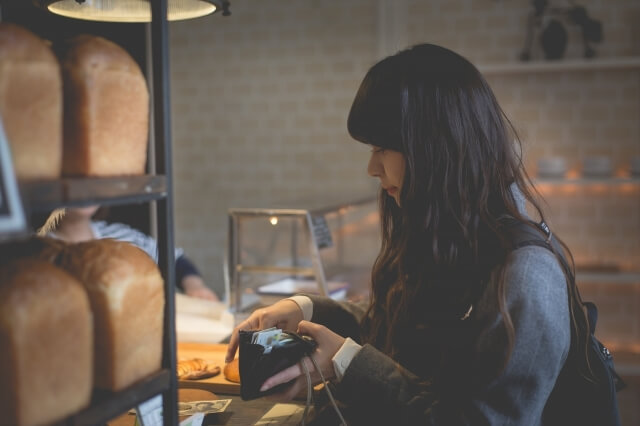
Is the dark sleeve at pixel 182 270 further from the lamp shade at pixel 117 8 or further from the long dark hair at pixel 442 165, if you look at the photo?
the long dark hair at pixel 442 165

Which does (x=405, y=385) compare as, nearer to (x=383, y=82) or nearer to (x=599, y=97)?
(x=383, y=82)

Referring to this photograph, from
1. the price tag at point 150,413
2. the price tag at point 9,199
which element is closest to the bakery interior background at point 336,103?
the price tag at point 150,413

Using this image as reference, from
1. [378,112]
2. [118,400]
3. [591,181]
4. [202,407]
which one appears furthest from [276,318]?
[591,181]

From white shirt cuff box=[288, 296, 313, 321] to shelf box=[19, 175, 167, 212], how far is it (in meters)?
0.85

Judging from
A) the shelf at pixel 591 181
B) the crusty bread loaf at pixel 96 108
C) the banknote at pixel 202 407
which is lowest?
the banknote at pixel 202 407

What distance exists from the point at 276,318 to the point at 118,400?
0.84 m

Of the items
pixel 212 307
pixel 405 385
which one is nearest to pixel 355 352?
pixel 405 385

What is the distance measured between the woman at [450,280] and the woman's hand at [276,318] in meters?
0.28

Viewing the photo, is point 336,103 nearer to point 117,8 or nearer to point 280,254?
point 280,254

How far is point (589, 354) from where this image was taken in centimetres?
132

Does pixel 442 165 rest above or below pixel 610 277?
above

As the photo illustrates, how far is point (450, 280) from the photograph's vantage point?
141cm

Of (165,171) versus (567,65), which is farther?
(567,65)

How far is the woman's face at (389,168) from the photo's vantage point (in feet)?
4.83
